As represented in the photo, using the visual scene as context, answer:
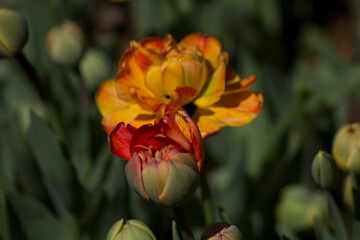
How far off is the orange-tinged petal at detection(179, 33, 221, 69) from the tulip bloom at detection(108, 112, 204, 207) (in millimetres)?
209

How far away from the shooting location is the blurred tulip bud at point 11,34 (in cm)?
92

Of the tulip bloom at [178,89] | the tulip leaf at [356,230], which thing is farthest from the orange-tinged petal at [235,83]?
the tulip leaf at [356,230]

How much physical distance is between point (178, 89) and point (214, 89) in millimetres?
86

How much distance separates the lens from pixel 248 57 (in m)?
1.61

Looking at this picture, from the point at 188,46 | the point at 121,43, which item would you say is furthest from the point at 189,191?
the point at 121,43

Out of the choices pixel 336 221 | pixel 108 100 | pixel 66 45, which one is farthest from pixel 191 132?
pixel 66 45

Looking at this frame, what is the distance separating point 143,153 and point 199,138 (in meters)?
0.07

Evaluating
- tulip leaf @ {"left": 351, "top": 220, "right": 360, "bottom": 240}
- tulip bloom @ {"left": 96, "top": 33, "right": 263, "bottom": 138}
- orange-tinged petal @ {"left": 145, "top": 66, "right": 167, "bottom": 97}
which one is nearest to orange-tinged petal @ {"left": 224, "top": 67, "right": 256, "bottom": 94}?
tulip bloom @ {"left": 96, "top": 33, "right": 263, "bottom": 138}

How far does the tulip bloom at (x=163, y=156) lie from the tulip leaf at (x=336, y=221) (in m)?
0.31

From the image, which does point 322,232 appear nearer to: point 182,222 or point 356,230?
point 356,230

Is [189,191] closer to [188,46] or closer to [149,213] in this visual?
[188,46]

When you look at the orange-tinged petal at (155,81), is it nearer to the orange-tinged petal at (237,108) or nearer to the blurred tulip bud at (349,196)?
the orange-tinged petal at (237,108)

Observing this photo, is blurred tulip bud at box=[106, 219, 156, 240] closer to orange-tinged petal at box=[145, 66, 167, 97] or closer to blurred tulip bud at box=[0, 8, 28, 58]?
orange-tinged petal at box=[145, 66, 167, 97]

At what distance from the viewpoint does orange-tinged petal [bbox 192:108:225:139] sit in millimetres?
739
